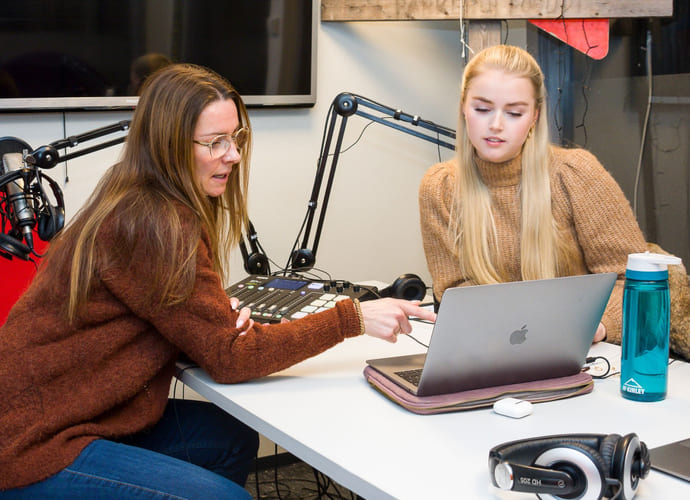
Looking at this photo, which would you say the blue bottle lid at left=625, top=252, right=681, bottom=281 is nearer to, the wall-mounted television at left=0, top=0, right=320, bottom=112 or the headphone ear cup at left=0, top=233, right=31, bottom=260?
the headphone ear cup at left=0, top=233, right=31, bottom=260

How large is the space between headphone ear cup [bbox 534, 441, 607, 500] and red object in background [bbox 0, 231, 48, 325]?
61.3 inches

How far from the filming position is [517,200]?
1898 mm

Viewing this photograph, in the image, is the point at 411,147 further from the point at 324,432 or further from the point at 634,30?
the point at 324,432

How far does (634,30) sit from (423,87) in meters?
0.86

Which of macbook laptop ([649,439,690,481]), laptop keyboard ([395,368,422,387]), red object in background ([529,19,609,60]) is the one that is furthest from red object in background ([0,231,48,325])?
red object in background ([529,19,609,60])

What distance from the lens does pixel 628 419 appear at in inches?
44.7

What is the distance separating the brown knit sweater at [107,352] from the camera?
1.23 meters

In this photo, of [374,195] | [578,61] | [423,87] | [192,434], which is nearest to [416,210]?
[374,195]

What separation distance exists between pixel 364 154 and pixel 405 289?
128cm

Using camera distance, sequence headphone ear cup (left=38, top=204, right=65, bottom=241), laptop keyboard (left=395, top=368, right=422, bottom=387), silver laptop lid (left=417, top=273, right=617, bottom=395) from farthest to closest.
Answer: headphone ear cup (left=38, top=204, right=65, bottom=241)
laptop keyboard (left=395, top=368, right=422, bottom=387)
silver laptop lid (left=417, top=273, right=617, bottom=395)

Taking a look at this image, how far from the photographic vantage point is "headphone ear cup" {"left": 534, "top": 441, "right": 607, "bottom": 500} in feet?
2.72

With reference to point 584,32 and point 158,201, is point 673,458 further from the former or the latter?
point 584,32

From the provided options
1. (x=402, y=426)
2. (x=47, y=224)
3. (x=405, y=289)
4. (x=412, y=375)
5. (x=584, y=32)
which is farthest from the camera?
(x=584, y=32)

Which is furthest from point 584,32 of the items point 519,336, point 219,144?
point 519,336
